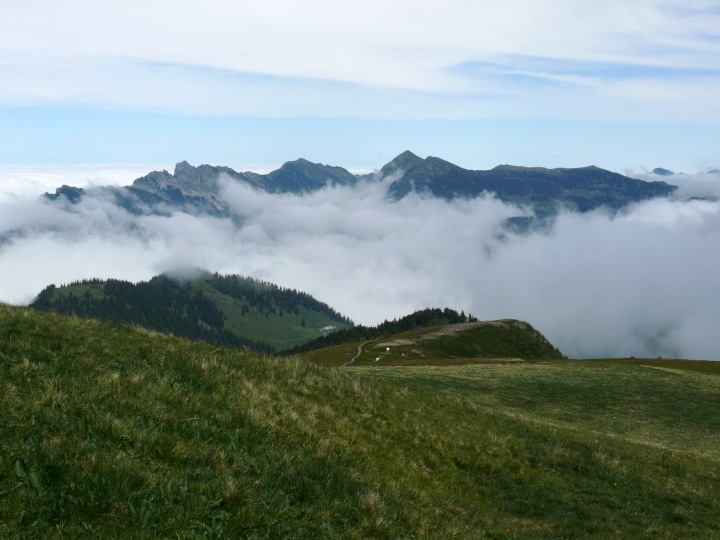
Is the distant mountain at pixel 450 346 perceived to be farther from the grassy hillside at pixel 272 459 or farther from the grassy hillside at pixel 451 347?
the grassy hillside at pixel 272 459

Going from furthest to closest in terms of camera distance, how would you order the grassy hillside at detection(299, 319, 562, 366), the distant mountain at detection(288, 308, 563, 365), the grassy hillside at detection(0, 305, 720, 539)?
the distant mountain at detection(288, 308, 563, 365) → the grassy hillside at detection(299, 319, 562, 366) → the grassy hillside at detection(0, 305, 720, 539)

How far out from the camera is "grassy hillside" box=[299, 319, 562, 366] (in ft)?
329

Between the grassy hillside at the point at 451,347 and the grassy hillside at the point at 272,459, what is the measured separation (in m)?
59.9

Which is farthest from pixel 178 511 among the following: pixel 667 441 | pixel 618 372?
pixel 618 372

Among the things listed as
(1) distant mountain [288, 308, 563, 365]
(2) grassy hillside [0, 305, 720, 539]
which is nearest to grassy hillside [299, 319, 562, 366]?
(1) distant mountain [288, 308, 563, 365]

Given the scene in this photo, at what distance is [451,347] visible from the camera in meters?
117

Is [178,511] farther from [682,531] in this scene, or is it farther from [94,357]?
[682,531]

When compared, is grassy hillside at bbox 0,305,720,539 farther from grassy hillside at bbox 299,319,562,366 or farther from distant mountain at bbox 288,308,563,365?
distant mountain at bbox 288,308,563,365

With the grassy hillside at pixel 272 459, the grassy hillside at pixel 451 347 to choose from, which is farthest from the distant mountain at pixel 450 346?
the grassy hillside at pixel 272 459

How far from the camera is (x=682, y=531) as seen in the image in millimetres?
15852

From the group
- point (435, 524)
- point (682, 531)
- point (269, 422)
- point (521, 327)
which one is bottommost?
point (521, 327)

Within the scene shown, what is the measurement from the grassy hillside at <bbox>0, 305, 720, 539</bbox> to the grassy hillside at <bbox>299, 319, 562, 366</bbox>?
59929mm

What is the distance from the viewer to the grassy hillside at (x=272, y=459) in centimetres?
865

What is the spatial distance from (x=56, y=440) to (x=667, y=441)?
37.9 metres
